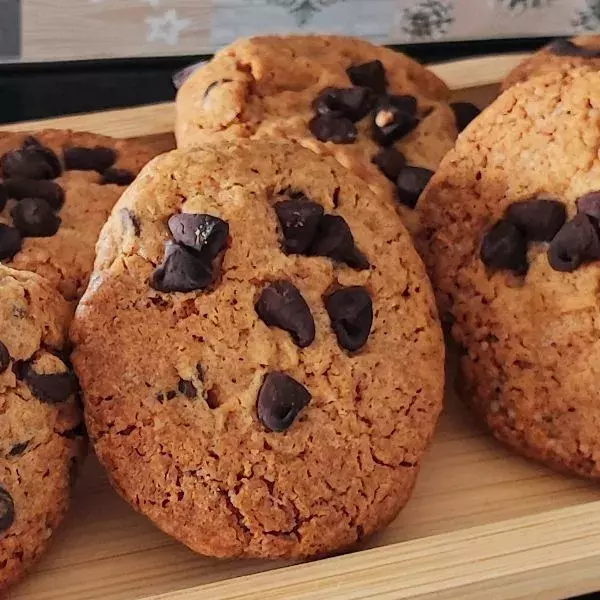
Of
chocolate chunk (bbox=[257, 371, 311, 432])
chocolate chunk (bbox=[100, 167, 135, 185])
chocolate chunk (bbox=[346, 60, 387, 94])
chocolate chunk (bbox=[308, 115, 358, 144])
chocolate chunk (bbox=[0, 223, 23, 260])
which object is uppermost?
chocolate chunk (bbox=[346, 60, 387, 94])

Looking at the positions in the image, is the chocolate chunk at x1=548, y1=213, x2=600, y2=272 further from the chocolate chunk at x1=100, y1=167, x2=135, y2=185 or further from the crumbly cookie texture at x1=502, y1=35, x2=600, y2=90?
the chocolate chunk at x1=100, y1=167, x2=135, y2=185

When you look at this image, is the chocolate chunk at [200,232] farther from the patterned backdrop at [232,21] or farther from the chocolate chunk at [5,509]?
the patterned backdrop at [232,21]

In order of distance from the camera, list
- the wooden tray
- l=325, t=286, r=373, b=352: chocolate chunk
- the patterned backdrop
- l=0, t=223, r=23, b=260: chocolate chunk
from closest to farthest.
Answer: the wooden tray
l=325, t=286, r=373, b=352: chocolate chunk
l=0, t=223, r=23, b=260: chocolate chunk
the patterned backdrop

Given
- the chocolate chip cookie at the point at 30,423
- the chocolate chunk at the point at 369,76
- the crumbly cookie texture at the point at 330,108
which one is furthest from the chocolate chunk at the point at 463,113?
the chocolate chip cookie at the point at 30,423

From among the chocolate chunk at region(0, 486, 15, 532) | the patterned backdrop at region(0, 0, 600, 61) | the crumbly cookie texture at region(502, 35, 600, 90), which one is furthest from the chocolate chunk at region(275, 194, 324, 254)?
the patterned backdrop at region(0, 0, 600, 61)

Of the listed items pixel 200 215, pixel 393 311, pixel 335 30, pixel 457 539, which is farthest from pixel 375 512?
pixel 335 30

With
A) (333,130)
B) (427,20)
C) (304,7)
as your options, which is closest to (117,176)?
(333,130)
